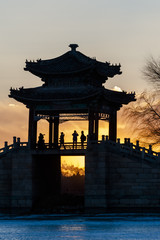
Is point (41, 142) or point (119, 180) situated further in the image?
point (41, 142)

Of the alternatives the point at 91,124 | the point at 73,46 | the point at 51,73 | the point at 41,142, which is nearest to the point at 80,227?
the point at 91,124

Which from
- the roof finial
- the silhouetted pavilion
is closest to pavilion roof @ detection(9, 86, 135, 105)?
the silhouetted pavilion

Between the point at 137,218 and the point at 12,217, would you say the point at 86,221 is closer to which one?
the point at 137,218

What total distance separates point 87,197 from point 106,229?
9.96m

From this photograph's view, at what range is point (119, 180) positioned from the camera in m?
57.1

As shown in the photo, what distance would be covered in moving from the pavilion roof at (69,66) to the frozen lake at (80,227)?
12.4 m

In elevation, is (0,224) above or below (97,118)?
below

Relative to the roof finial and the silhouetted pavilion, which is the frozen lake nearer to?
the silhouetted pavilion

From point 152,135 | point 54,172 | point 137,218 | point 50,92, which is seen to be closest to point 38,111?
point 50,92

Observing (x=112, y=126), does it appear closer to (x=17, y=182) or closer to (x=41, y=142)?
(x=41, y=142)

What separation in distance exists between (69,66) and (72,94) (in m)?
2.97

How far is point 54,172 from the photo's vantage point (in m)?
64.5

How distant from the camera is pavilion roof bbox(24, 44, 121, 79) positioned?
201 ft

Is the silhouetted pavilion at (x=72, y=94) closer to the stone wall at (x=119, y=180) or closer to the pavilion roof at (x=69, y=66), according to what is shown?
the pavilion roof at (x=69, y=66)
